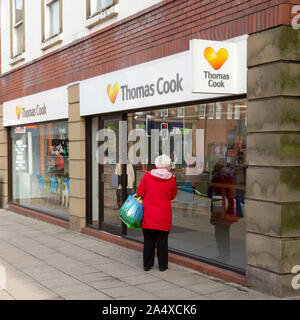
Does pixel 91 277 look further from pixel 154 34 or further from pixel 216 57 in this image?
pixel 154 34

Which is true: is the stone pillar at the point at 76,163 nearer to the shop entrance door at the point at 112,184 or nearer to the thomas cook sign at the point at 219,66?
the shop entrance door at the point at 112,184

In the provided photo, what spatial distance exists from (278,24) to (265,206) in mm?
1981

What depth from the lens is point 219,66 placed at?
19.1 feet

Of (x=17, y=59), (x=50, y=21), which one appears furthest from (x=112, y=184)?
(x=17, y=59)

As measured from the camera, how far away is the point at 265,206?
5504 millimetres

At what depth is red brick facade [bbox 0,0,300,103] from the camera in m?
5.77

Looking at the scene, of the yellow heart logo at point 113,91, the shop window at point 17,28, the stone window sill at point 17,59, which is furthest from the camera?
the shop window at point 17,28

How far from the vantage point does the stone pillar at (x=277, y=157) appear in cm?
530

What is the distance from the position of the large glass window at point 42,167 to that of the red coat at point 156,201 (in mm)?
4697

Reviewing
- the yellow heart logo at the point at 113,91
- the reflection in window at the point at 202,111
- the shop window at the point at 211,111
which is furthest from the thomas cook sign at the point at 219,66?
the yellow heart logo at the point at 113,91

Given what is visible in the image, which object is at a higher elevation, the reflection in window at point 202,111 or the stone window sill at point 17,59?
the stone window sill at point 17,59

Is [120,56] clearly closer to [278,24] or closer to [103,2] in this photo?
[103,2]

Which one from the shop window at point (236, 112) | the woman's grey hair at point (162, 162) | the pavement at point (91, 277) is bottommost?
the pavement at point (91, 277)
